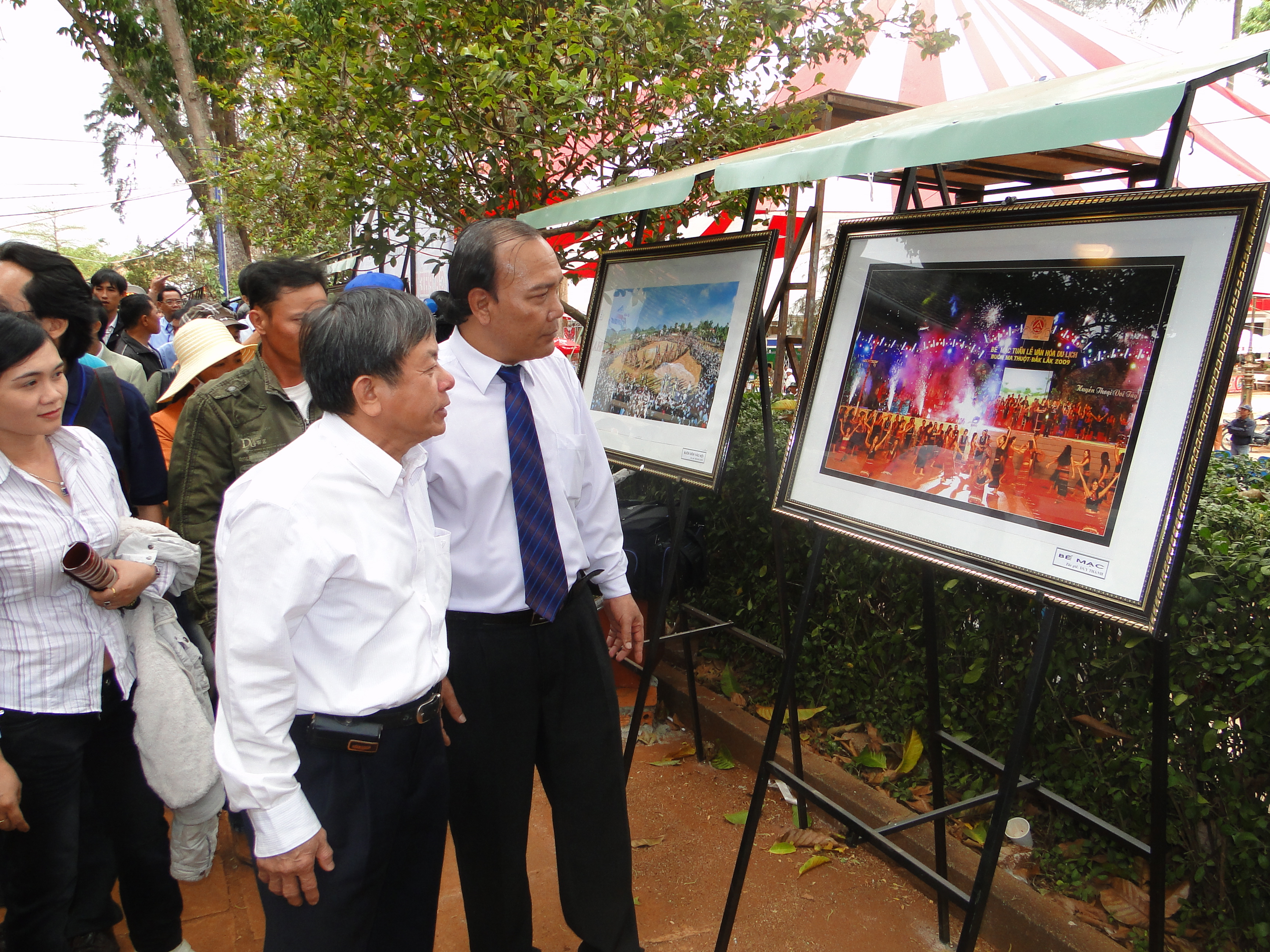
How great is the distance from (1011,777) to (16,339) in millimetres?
2331

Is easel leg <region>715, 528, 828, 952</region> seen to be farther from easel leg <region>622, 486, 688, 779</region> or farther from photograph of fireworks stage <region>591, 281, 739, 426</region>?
photograph of fireworks stage <region>591, 281, 739, 426</region>

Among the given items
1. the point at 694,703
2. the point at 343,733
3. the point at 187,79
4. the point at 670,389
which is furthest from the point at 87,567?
the point at 187,79

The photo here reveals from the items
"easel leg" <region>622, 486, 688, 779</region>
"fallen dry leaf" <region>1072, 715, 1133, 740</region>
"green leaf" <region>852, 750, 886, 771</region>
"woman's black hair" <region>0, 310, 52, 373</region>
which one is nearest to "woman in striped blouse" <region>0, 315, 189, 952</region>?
"woman's black hair" <region>0, 310, 52, 373</region>

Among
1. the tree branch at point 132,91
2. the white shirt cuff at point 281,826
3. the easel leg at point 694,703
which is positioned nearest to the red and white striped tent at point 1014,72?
the easel leg at point 694,703

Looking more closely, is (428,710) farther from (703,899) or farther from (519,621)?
(703,899)

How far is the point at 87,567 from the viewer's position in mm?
1884

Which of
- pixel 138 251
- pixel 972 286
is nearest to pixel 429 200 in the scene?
pixel 972 286

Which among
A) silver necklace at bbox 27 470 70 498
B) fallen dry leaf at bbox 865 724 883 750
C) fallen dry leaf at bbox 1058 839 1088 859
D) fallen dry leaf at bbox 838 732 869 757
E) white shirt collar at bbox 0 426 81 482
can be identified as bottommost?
fallen dry leaf at bbox 838 732 869 757

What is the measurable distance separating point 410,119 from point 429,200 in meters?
0.44

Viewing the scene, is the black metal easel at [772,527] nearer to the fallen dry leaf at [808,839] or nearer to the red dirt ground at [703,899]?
the fallen dry leaf at [808,839]

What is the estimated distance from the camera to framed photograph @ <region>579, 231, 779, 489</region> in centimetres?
273

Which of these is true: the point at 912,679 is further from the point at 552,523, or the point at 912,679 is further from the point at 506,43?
the point at 506,43

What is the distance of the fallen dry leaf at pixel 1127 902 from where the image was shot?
2.39m

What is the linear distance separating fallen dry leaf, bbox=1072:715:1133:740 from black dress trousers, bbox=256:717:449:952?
1.83 m
